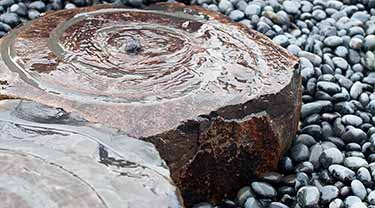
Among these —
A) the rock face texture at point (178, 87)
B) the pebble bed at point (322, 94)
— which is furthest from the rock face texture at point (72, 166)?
the pebble bed at point (322, 94)

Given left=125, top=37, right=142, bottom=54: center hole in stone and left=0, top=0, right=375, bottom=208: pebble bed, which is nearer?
left=0, top=0, right=375, bottom=208: pebble bed

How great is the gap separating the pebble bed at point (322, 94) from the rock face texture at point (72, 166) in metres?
0.58

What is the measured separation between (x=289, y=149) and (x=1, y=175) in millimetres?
1105

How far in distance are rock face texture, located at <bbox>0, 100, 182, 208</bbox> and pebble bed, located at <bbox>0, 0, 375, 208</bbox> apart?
58 centimetres

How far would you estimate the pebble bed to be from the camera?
1.97 metres

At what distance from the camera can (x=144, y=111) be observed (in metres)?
1.78

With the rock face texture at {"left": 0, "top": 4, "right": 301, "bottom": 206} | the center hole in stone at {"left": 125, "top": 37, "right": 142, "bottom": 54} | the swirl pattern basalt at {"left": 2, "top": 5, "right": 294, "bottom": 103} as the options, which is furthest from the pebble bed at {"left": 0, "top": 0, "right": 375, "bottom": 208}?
the center hole in stone at {"left": 125, "top": 37, "right": 142, "bottom": 54}

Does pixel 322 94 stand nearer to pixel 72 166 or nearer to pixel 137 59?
pixel 137 59

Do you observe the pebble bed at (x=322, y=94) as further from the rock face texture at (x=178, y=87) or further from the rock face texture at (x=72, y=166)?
the rock face texture at (x=72, y=166)

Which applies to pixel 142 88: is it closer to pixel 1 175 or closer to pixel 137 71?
pixel 137 71

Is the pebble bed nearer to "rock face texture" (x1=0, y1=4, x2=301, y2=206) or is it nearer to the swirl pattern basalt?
"rock face texture" (x1=0, y1=4, x2=301, y2=206)

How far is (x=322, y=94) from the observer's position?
2.35 metres

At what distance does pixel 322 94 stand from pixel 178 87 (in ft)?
2.15

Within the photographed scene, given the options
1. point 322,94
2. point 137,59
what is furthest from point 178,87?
point 322,94
